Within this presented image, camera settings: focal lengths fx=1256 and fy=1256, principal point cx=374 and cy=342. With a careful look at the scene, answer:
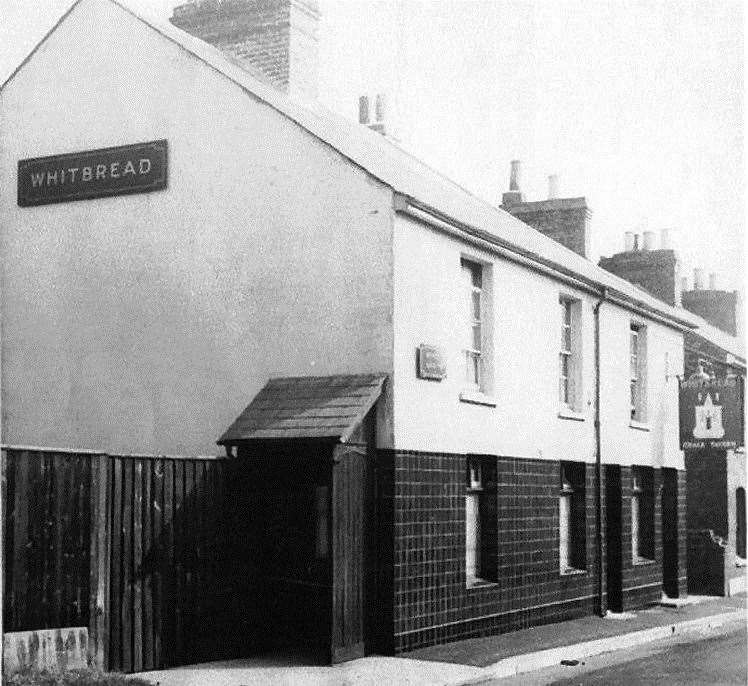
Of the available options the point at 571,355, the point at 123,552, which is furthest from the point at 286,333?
the point at 571,355

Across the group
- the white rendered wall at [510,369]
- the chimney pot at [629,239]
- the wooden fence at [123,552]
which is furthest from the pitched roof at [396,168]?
the chimney pot at [629,239]

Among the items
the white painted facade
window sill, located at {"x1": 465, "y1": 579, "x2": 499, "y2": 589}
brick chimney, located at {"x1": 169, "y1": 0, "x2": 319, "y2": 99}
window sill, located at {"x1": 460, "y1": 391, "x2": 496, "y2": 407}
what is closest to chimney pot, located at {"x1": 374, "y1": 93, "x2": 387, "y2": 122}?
brick chimney, located at {"x1": 169, "y1": 0, "x2": 319, "y2": 99}

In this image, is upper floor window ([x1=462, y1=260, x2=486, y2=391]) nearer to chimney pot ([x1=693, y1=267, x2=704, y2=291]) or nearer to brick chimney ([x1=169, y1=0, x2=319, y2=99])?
brick chimney ([x1=169, y1=0, x2=319, y2=99])

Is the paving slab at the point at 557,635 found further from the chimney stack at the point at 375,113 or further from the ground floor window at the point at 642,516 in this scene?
the chimney stack at the point at 375,113

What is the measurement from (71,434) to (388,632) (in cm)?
498

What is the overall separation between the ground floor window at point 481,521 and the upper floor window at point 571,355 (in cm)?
354

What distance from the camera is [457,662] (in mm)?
13633

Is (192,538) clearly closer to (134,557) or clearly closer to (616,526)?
(134,557)

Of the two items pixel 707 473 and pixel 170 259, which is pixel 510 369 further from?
pixel 707 473

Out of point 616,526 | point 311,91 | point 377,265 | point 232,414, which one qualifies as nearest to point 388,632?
point 232,414

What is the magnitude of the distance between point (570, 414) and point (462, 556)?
4405 millimetres

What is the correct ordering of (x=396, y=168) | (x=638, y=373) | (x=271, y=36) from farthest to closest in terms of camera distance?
1. (x=638, y=373)
2. (x=271, y=36)
3. (x=396, y=168)

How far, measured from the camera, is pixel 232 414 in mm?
15109

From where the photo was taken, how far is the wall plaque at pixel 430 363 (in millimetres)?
14734
